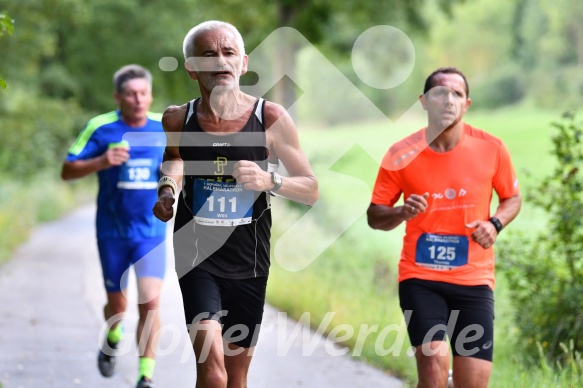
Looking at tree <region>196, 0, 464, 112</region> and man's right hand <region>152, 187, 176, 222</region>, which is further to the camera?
tree <region>196, 0, 464, 112</region>

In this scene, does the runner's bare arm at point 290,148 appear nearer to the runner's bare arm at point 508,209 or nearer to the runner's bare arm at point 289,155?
the runner's bare arm at point 289,155

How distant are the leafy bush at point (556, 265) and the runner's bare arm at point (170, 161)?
3.37 metres

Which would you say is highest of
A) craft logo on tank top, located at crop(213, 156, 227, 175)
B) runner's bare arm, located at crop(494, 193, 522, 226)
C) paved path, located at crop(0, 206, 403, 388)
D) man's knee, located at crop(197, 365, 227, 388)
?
craft logo on tank top, located at crop(213, 156, 227, 175)

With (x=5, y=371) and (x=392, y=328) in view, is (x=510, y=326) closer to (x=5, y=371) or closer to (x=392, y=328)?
(x=392, y=328)

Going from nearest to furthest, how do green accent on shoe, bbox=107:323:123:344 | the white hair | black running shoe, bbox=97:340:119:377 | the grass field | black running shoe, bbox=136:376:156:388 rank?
the white hair < black running shoe, bbox=136:376:156:388 < black running shoe, bbox=97:340:119:377 < green accent on shoe, bbox=107:323:123:344 < the grass field

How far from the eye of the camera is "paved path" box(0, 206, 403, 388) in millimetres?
7461

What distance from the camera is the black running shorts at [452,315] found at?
5059mm

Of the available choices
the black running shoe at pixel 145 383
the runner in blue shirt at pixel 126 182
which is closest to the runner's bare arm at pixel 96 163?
the runner in blue shirt at pixel 126 182

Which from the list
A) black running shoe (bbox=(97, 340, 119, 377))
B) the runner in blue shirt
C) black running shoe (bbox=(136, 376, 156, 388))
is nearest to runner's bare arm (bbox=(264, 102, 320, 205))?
black running shoe (bbox=(136, 376, 156, 388))

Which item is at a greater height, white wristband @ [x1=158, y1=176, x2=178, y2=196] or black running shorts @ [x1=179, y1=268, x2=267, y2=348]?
white wristband @ [x1=158, y1=176, x2=178, y2=196]

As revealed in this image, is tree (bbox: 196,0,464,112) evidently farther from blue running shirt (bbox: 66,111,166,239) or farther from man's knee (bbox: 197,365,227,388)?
man's knee (bbox: 197,365,227,388)

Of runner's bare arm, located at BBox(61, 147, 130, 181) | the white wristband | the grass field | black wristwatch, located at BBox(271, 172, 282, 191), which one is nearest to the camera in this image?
black wristwatch, located at BBox(271, 172, 282, 191)

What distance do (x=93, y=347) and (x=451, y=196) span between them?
4.55 m

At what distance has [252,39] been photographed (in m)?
27.0
